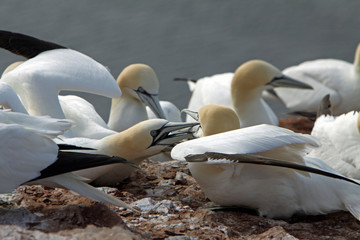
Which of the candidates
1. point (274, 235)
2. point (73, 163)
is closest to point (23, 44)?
point (73, 163)

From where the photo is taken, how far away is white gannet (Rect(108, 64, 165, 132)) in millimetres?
5840

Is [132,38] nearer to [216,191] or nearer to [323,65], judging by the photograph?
[323,65]

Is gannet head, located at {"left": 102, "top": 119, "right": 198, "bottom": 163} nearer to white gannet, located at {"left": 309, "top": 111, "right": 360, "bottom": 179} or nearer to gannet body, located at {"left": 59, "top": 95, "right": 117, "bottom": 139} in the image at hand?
gannet body, located at {"left": 59, "top": 95, "right": 117, "bottom": 139}

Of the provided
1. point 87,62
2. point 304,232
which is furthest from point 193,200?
point 87,62

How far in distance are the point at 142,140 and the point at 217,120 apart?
18.7 inches

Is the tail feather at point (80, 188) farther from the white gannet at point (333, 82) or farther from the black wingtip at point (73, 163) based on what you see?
the white gannet at point (333, 82)

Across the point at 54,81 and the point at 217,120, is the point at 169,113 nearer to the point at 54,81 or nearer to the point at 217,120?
the point at 54,81

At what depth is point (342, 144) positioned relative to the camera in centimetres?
459

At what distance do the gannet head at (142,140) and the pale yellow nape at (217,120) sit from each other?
0.92ft

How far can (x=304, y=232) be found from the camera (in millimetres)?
3381

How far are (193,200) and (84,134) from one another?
1187 mm

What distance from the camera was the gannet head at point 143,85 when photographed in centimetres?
583

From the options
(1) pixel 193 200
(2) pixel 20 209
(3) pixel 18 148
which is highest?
(3) pixel 18 148

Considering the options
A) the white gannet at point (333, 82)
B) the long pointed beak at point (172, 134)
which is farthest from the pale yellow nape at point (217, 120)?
the white gannet at point (333, 82)
